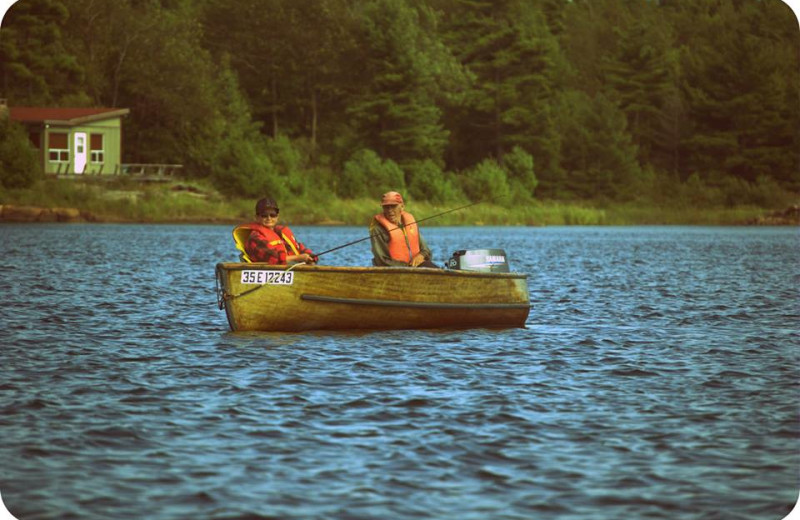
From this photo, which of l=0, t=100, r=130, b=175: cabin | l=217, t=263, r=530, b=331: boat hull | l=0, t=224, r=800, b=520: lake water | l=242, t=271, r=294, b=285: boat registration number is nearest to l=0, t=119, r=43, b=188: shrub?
l=0, t=100, r=130, b=175: cabin

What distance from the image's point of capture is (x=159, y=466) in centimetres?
913

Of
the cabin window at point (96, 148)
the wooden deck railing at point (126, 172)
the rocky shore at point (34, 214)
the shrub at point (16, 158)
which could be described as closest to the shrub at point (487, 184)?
the wooden deck railing at point (126, 172)

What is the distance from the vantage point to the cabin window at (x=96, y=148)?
234 feet

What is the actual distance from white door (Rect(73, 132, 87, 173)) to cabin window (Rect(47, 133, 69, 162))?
0.61 meters

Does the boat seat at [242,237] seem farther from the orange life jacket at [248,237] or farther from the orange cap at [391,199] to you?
the orange cap at [391,199]

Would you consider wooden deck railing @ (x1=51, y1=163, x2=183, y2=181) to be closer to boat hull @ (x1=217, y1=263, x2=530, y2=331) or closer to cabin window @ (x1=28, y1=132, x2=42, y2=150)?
cabin window @ (x1=28, y1=132, x2=42, y2=150)

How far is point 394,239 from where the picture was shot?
17.3 m

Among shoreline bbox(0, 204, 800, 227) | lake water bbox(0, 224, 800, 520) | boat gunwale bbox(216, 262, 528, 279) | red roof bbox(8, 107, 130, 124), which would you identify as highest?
red roof bbox(8, 107, 130, 124)

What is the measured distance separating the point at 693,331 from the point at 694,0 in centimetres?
10483

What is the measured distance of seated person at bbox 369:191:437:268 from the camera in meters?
17.2

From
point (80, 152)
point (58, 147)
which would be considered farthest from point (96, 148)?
point (58, 147)

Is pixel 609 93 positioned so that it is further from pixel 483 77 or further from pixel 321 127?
pixel 321 127

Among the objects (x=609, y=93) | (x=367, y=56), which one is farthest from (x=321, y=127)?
(x=609, y=93)

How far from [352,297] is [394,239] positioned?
1245 mm
